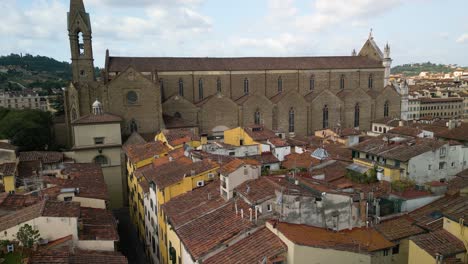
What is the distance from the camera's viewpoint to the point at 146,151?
31078mm

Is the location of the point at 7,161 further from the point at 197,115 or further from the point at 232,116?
the point at 232,116

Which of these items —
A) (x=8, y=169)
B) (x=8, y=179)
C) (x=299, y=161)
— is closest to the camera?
(x=8, y=179)

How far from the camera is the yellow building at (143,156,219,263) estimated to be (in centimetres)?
2145

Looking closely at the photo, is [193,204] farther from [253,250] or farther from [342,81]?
[342,81]

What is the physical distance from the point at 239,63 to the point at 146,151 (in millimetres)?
28783

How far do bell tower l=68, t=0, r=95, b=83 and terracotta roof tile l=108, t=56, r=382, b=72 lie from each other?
2.81 metres

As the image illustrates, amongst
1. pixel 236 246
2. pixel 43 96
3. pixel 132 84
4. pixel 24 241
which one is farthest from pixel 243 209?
pixel 43 96

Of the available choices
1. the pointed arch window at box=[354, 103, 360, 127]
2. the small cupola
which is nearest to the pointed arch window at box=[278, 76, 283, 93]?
the pointed arch window at box=[354, 103, 360, 127]

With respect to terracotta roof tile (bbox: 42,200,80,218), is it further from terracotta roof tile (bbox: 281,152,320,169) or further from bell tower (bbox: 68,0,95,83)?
bell tower (bbox: 68,0,95,83)

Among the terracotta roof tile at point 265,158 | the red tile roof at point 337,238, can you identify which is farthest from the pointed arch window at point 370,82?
the red tile roof at point 337,238

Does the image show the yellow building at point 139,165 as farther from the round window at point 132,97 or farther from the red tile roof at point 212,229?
the round window at point 132,97

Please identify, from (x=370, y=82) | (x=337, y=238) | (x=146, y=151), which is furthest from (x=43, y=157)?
(x=370, y=82)

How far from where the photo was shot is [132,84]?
146ft

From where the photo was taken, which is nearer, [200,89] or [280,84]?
[200,89]
